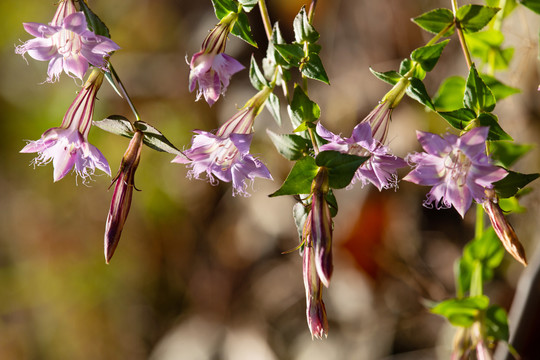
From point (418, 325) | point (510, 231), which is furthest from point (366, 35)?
point (510, 231)

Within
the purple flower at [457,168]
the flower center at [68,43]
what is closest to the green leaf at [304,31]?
the purple flower at [457,168]

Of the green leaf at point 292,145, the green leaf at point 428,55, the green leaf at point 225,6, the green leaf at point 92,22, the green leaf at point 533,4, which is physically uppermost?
the green leaf at point 92,22

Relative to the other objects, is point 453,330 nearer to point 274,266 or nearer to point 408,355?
point 408,355

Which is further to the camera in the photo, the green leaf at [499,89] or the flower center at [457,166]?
the green leaf at [499,89]

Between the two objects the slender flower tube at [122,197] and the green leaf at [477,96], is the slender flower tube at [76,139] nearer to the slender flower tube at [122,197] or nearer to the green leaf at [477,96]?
the slender flower tube at [122,197]

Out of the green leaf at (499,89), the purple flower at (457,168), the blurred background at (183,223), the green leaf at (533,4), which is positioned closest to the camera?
the purple flower at (457,168)

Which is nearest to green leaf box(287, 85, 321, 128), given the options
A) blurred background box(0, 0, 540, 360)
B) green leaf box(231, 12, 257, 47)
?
green leaf box(231, 12, 257, 47)

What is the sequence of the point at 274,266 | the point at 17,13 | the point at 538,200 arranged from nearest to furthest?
the point at 538,200, the point at 274,266, the point at 17,13

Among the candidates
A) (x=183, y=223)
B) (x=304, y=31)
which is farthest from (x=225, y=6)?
(x=183, y=223)
